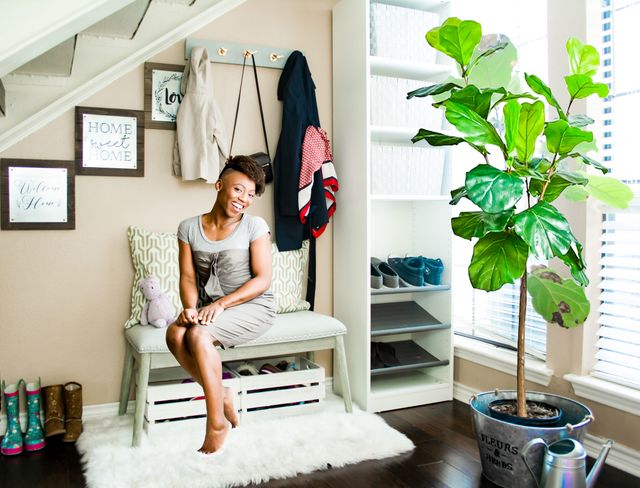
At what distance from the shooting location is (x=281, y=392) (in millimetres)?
2986

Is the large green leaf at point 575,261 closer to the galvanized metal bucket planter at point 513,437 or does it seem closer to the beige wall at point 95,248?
the galvanized metal bucket planter at point 513,437

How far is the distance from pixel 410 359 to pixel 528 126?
5.82ft

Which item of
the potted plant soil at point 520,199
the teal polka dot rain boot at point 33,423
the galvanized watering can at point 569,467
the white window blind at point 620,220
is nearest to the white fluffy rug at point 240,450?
the teal polka dot rain boot at point 33,423

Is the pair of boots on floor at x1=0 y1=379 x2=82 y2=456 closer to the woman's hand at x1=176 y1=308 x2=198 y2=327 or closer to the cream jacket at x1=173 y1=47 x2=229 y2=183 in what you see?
the cream jacket at x1=173 y1=47 x2=229 y2=183

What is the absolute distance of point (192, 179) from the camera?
3096 mm

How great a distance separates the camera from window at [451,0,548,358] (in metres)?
3.05

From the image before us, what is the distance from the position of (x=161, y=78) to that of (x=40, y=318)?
1396 mm

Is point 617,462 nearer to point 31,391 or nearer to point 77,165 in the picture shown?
point 31,391

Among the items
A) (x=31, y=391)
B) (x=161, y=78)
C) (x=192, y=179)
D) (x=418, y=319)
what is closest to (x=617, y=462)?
(x=418, y=319)

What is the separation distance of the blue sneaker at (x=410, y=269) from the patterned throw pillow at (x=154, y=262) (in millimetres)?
1286

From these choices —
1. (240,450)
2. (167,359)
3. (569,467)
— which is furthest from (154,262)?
(569,467)

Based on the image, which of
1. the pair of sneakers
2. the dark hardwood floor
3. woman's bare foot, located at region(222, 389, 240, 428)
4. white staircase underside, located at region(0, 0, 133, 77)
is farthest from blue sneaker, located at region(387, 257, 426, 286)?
white staircase underside, located at region(0, 0, 133, 77)

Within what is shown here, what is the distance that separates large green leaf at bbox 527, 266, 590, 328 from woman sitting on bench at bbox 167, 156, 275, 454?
133cm

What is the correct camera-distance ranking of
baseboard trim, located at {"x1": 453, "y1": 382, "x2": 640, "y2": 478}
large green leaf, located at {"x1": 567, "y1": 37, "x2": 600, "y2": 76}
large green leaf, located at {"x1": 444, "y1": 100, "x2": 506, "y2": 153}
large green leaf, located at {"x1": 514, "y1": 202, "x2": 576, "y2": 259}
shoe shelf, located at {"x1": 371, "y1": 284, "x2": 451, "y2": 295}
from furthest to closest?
shoe shelf, located at {"x1": 371, "y1": 284, "x2": 451, "y2": 295}, baseboard trim, located at {"x1": 453, "y1": 382, "x2": 640, "y2": 478}, large green leaf, located at {"x1": 567, "y1": 37, "x2": 600, "y2": 76}, large green leaf, located at {"x1": 444, "y1": 100, "x2": 506, "y2": 153}, large green leaf, located at {"x1": 514, "y1": 202, "x2": 576, "y2": 259}
